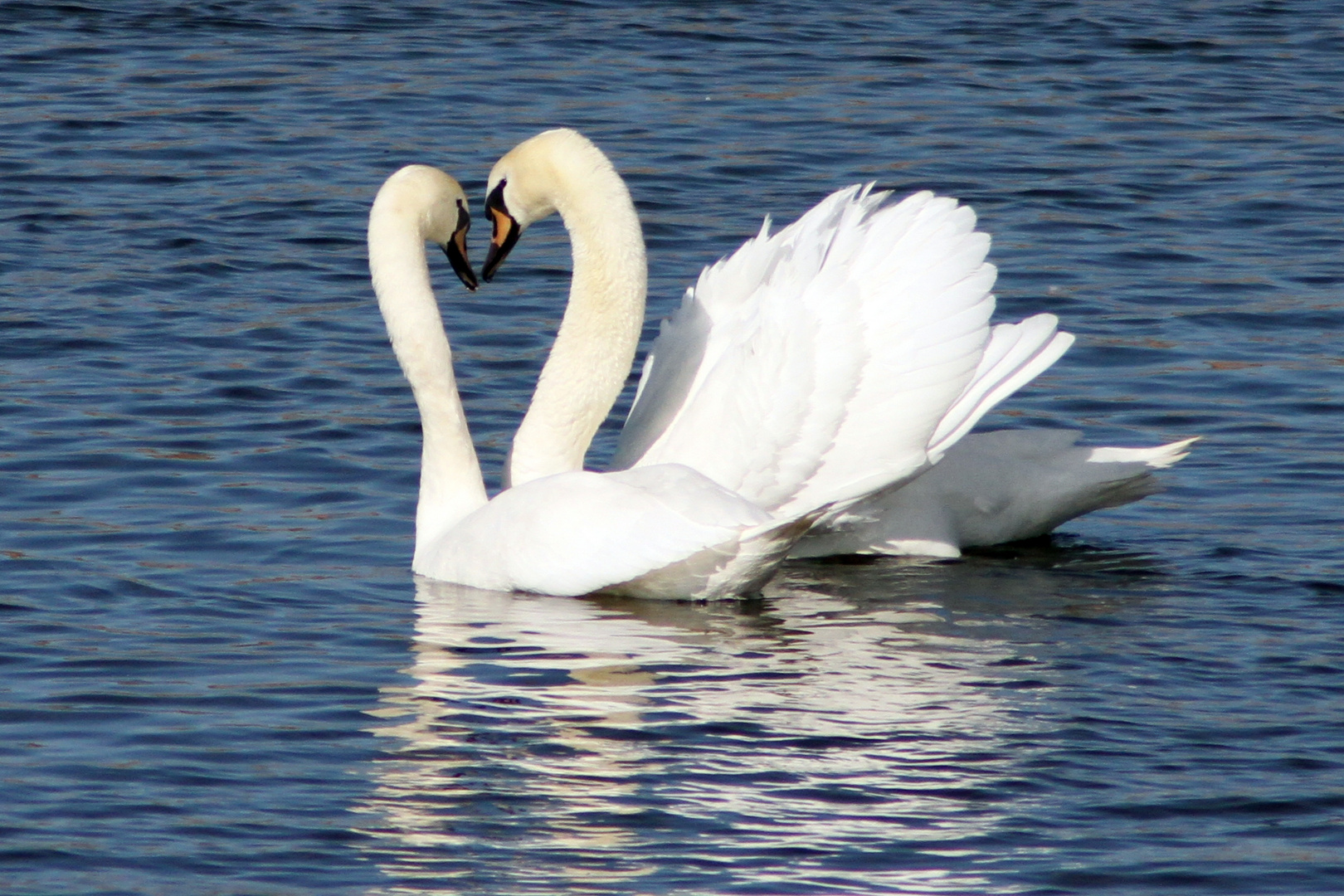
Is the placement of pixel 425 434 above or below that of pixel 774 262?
below

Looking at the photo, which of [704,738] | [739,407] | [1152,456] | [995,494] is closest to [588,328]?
[739,407]

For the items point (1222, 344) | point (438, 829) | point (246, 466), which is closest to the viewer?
point (438, 829)

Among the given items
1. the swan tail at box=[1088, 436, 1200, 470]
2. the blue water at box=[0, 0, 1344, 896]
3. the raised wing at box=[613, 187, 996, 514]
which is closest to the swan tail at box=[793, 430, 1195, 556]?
the swan tail at box=[1088, 436, 1200, 470]

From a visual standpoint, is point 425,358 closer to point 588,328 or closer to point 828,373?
point 588,328

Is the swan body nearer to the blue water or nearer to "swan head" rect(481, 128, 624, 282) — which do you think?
"swan head" rect(481, 128, 624, 282)

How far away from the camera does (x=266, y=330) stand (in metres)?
11.2

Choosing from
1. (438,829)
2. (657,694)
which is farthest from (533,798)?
(657,694)

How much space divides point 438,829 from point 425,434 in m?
2.94

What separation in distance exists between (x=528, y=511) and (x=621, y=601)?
1.40 feet

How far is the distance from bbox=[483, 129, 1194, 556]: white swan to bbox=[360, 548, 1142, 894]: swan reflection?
17.2 inches

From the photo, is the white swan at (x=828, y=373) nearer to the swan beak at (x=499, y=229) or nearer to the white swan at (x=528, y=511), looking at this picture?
the swan beak at (x=499, y=229)

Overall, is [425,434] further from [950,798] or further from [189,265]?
[189,265]

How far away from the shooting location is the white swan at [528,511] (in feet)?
24.6

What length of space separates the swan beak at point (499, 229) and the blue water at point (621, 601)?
99 centimetres
